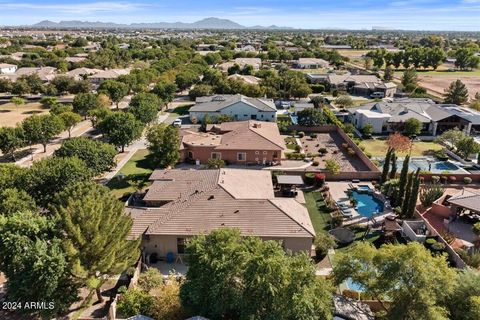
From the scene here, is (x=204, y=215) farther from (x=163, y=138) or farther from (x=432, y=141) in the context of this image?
(x=432, y=141)

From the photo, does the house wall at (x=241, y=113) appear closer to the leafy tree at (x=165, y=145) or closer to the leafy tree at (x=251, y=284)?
the leafy tree at (x=165, y=145)

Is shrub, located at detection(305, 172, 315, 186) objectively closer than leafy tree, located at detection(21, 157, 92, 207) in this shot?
No

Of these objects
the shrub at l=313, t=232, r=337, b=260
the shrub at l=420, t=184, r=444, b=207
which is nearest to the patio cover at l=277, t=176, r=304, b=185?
the shrub at l=313, t=232, r=337, b=260

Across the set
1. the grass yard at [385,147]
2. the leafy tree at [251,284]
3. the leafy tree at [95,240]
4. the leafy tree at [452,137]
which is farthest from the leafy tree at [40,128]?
Result: the leafy tree at [452,137]

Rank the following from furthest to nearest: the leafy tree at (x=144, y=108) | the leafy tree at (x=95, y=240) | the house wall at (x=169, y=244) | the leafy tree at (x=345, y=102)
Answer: the leafy tree at (x=345, y=102) → the leafy tree at (x=144, y=108) → the house wall at (x=169, y=244) → the leafy tree at (x=95, y=240)

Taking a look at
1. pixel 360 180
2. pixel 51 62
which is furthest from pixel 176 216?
pixel 51 62

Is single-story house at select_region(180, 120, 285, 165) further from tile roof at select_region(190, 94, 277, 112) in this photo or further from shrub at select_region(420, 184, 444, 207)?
shrub at select_region(420, 184, 444, 207)

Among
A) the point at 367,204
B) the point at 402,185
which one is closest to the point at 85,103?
the point at 367,204

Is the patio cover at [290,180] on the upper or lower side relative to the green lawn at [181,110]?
upper
